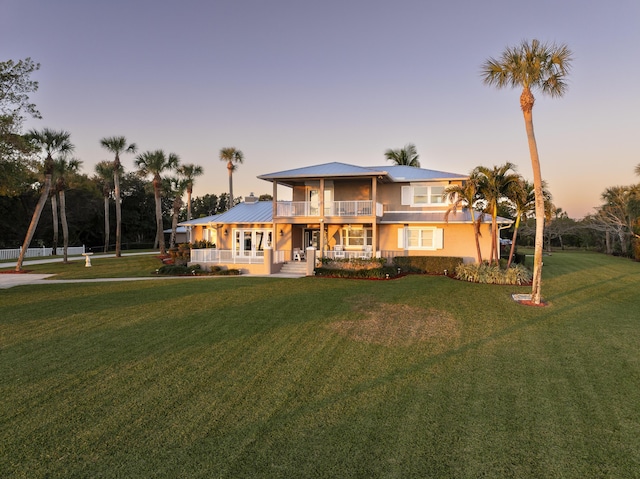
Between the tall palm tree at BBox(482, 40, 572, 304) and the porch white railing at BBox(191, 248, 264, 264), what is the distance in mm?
13975

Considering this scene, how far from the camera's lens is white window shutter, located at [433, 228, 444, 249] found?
20703 millimetres

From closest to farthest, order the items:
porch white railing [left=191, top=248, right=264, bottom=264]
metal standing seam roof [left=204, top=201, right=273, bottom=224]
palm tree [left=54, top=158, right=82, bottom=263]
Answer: porch white railing [left=191, top=248, right=264, bottom=264], metal standing seam roof [left=204, top=201, right=273, bottom=224], palm tree [left=54, top=158, right=82, bottom=263]

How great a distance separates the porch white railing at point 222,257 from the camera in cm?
2100

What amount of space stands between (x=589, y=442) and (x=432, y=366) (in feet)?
8.24

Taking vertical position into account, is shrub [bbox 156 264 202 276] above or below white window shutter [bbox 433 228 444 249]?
below

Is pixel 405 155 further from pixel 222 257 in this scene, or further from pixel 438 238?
pixel 222 257

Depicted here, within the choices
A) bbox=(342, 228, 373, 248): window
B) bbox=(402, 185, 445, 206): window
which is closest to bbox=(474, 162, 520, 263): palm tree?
bbox=(402, 185, 445, 206): window

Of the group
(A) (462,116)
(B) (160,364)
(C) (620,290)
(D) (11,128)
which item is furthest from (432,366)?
(A) (462,116)

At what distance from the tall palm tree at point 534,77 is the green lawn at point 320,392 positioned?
2629mm

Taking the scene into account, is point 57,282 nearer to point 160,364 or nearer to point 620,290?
point 160,364

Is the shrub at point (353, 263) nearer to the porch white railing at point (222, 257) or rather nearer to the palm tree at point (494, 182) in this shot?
the porch white railing at point (222, 257)

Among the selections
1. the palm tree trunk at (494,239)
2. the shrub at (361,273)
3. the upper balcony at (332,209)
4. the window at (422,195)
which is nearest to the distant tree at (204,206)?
the upper balcony at (332,209)

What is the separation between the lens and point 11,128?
1284 cm

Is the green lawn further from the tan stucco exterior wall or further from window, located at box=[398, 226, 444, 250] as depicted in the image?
window, located at box=[398, 226, 444, 250]
